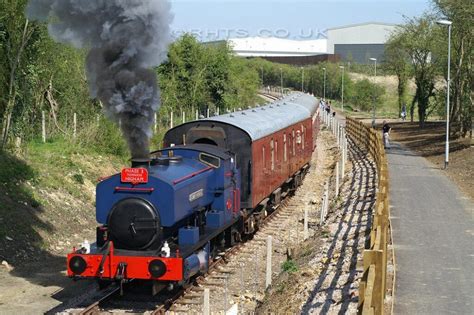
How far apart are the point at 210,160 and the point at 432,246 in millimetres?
5358

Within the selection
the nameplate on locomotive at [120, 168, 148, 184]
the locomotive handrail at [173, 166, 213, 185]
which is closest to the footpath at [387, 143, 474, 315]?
the locomotive handrail at [173, 166, 213, 185]

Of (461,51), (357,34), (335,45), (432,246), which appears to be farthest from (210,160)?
(335,45)

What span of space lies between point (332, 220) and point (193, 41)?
3184 cm

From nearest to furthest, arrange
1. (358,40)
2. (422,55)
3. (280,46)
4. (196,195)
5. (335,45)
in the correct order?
(196,195) → (422,55) → (358,40) → (335,45) → (280,46)

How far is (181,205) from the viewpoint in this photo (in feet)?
43.7

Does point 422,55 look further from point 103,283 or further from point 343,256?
point 103,283

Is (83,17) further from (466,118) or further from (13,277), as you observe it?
(466,118)

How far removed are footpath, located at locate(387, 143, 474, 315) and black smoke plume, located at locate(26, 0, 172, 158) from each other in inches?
223

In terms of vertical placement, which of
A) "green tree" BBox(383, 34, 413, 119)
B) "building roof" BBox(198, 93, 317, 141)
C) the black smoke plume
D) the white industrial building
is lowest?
"building roof" BBox(198, 93, 317, 141)

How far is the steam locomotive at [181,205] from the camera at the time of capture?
12766mm

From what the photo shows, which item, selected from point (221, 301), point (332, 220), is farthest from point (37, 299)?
point (332, 220)

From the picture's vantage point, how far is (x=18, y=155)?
77.1 ft

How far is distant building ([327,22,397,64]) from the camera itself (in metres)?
155

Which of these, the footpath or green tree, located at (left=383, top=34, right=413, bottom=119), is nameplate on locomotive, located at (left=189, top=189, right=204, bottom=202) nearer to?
the footpath
